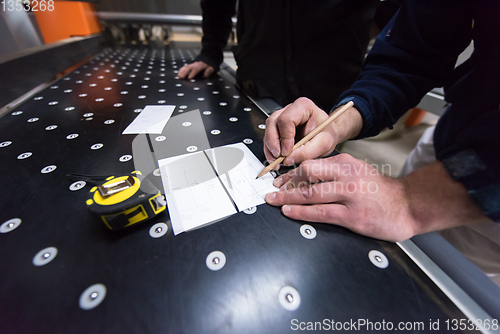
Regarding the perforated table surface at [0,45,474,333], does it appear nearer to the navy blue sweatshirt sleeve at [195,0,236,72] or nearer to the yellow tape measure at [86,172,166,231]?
the yellow tape measure at [86,172,166,231]

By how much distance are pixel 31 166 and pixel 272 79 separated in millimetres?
887

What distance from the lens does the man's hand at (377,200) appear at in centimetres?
33

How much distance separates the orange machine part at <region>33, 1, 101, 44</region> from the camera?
1271 millimetres

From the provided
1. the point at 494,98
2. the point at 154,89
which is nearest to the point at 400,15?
the point at 494,98

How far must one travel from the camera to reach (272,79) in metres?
0.93

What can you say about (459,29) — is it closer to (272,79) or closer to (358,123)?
(358,123)

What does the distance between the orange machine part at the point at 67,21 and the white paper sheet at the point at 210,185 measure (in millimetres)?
1600

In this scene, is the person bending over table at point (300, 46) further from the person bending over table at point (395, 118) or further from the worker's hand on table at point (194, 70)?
the person bending over table at point (395, 118)

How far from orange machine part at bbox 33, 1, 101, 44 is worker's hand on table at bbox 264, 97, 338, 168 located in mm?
1714

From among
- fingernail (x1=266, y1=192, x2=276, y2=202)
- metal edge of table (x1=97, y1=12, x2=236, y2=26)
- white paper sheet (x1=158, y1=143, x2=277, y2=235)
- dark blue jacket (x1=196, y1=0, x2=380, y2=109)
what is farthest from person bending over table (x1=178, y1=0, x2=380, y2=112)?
metal edge of table (x1=97, y1=12, x2=236, y2=26)

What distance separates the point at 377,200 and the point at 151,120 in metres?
0.68

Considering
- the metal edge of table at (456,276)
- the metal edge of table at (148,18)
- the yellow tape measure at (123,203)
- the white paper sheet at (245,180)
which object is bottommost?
the metal edge of table at (456,276)

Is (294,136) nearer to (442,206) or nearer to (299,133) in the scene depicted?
(299,133)

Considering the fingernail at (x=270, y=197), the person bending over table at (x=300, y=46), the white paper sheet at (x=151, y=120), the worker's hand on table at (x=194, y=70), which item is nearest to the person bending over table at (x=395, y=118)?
the fingernail at (x=270, y=197)
